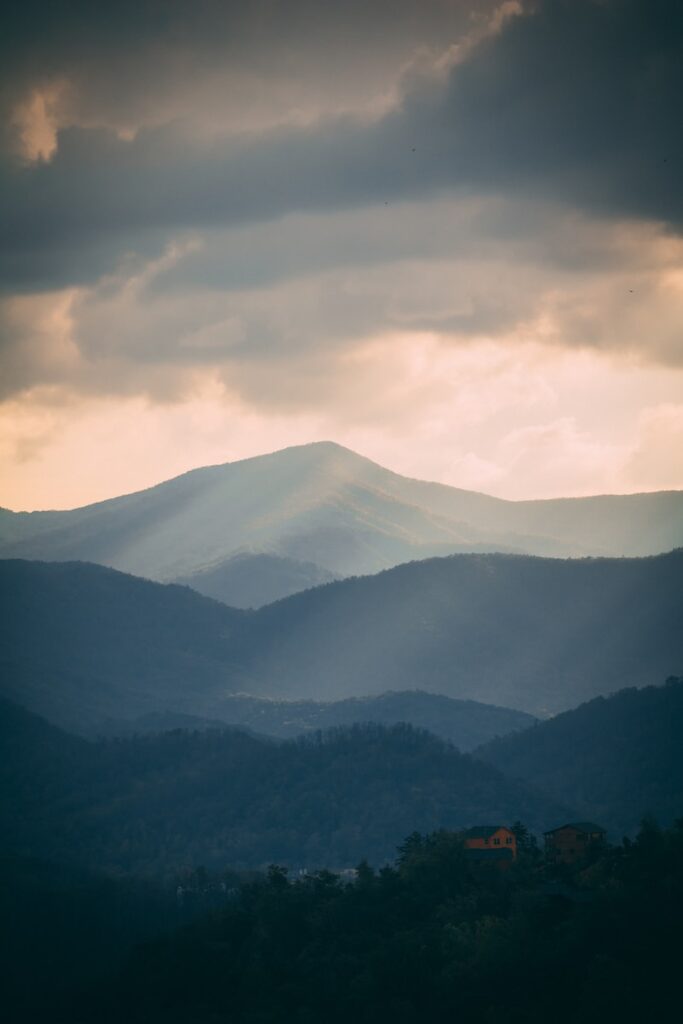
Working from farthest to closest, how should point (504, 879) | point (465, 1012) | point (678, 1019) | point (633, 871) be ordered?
point (504, 879)
point (633, 871)
point (465, 1012)
point (678, 1019)

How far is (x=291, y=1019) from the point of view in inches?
6973

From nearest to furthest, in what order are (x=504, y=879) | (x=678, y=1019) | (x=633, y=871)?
(x=678, y=1019) → (x=633, y=871) → (x=504, y=879)

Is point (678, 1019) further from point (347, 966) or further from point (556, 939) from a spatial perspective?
point (347, 966)

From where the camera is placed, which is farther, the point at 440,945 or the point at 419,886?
the point at 419,886

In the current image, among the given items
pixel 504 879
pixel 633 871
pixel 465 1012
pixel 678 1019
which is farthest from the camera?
pixel 504 879

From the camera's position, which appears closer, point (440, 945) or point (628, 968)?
point (628, 968)

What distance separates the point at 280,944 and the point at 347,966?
1361 cm

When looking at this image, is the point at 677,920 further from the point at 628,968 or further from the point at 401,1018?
the point at 401,1018

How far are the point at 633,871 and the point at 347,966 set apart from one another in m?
28.1

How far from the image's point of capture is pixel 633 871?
181500mm

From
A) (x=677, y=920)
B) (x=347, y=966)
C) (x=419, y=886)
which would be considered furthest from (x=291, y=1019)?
(x=677, y=920)

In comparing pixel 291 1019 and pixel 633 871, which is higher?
pixel 633 871

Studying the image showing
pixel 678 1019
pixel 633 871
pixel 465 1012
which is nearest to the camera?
pixel 678 1019

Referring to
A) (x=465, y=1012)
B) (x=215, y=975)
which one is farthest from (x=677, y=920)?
(x=215, y=975)
